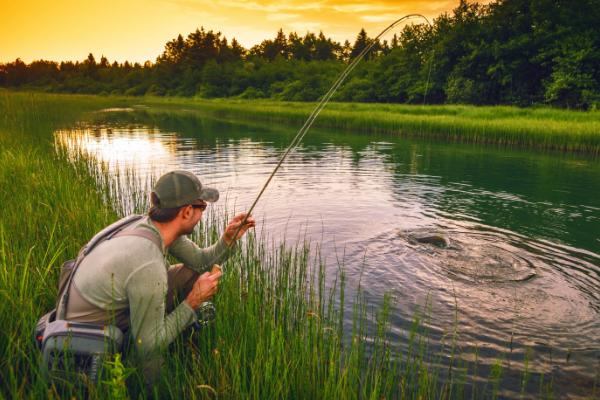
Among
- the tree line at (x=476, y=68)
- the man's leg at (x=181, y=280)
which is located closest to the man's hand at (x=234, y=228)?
the man's leg at (x=181, y=280)

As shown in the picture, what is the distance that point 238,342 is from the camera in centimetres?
338

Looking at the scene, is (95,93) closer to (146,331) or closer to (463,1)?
(463,1)

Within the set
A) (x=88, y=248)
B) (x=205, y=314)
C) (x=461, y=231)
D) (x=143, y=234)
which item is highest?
(x=143, y=234)

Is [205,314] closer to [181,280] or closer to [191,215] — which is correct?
[181,280]

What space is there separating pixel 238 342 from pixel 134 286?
114 cm

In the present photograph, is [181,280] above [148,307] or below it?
below

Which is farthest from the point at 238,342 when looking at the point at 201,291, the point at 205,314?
the point at 201,291

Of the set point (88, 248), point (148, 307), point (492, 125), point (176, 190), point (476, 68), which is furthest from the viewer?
point (476, 68)

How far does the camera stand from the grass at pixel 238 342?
2674 millimetres

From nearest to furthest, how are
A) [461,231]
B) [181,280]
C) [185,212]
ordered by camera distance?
[185,212], [181,280], [461,231]

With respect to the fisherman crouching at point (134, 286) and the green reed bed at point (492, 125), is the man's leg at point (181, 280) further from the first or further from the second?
the green reed bed at point (492, 125)

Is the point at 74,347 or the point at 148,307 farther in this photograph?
the point at 148,307

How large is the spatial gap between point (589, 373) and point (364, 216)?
600 cm

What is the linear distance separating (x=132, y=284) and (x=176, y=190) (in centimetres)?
69
